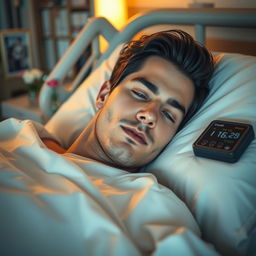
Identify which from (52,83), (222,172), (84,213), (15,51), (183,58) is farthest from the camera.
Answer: (15,51)

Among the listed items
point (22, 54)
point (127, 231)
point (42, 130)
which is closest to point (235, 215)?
point (127, 231)

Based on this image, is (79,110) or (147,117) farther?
(79,110)

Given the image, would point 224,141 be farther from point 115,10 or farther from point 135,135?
point 115,10

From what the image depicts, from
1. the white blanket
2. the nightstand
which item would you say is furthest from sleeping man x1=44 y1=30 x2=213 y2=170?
the nightstand

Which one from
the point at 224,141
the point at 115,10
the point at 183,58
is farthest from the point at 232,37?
the point at 115,10

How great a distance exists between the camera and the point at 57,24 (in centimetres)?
372

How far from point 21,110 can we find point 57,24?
133 centimetres

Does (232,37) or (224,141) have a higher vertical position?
(232,37)

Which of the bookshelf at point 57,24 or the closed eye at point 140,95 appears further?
the bookshelf at point 57,24

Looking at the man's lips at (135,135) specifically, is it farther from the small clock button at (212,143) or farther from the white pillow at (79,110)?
the white pillow at (79,110)

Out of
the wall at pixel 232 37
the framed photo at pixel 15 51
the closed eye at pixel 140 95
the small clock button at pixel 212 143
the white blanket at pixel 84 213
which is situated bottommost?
the framed photo at pixel 15 51

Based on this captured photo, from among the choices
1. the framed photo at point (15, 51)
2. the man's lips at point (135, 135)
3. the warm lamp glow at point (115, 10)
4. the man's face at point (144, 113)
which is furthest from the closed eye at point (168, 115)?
→ the framed photo at point (15, 51)

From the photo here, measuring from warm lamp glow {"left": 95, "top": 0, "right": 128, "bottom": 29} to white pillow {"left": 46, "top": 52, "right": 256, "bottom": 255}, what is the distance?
4.08 feet

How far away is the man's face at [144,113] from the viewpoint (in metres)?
1.03
